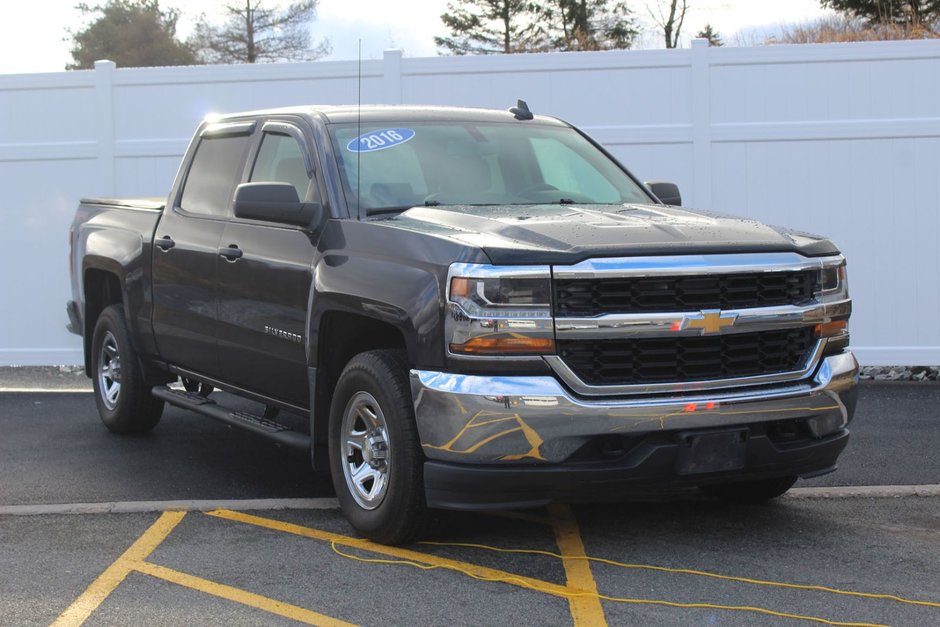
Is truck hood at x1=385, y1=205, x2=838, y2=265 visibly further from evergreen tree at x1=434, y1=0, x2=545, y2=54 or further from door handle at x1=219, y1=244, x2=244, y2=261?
evergreen tree at x1=434, y1=0, x2=545, y2=54

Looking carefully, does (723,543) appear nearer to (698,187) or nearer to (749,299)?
(749,299)

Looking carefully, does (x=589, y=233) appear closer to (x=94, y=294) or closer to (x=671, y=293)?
(x=671, y=293)

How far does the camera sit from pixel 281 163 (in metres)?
6.47

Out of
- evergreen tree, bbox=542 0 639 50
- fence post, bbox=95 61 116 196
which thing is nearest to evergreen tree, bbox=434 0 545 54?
evergreen tree, bbox=542 0 639 50

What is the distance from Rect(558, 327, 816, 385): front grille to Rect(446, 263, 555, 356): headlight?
0.39 feet

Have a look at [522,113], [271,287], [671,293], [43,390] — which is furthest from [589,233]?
[43,390]

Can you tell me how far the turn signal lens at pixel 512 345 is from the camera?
4.79 metres

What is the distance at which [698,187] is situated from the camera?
10867 mm

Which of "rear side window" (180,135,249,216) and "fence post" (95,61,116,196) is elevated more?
"fence post" (95,61,116,196)

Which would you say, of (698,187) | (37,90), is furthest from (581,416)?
(37,90)

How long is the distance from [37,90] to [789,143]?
6.79 m

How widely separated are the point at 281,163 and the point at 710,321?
2564mm

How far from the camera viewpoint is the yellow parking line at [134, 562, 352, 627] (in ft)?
14.5

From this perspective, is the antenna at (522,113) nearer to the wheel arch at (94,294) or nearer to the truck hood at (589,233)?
the truck hood at (589,233)
